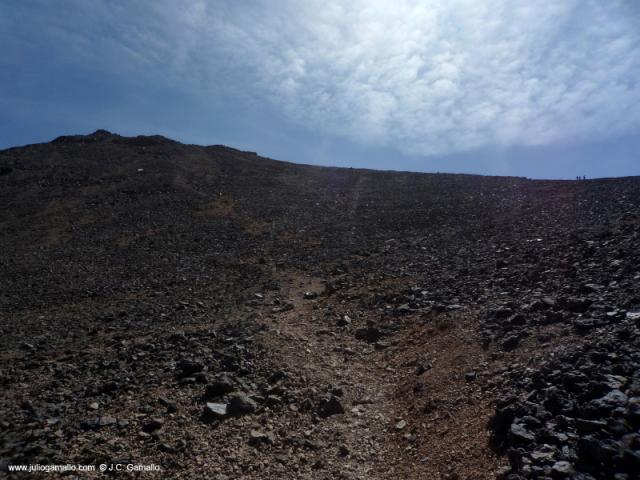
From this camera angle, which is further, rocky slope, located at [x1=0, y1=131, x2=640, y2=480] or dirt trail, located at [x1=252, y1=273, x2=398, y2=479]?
dirt trail, located at [x1=252, y1=273, x2=398, y2=479]

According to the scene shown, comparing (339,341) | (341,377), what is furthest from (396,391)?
(339,341)

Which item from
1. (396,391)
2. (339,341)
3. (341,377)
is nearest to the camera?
(396,391)

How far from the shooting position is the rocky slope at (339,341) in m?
5.64

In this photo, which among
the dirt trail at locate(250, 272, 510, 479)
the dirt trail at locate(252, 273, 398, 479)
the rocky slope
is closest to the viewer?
the rocky slope

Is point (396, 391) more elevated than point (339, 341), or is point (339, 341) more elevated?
point (339, 341)

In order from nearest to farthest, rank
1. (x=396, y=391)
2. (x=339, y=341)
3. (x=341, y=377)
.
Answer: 1. (x=396, y=391)
2. (x=341, y=377)
3. (x=339, y=341)

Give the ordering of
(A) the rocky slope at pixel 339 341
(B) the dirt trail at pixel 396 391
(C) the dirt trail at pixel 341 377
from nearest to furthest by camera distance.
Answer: (A) the rocky slope at pixel 339 341
(B) the dirt trail at pixel 396 391
(C) the dirt trail at pixel 341 377

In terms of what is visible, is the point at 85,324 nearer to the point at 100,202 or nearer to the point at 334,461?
the point at 334,461

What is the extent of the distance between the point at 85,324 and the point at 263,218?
37.4 feet

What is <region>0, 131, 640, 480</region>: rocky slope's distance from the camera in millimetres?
5641

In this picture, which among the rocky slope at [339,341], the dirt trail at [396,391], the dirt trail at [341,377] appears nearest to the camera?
the rocky slope at [339,341]

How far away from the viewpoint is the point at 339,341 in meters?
9.88

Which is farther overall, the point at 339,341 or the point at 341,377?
the point at 339,341

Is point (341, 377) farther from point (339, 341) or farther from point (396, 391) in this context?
point (339, 341)
